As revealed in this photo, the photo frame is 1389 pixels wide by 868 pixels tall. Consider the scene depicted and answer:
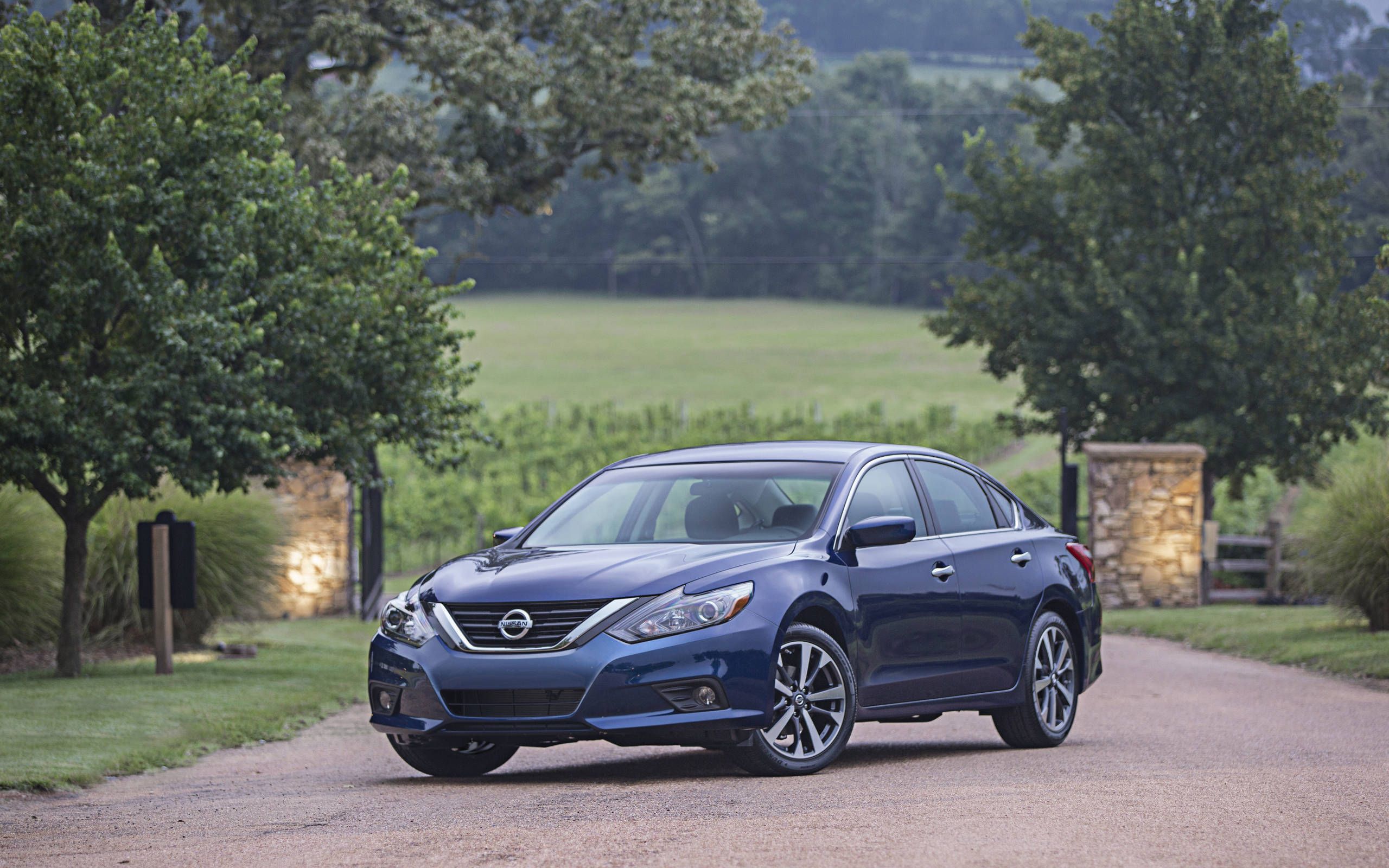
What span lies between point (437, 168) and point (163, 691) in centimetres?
1192

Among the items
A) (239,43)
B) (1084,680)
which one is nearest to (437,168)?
(239,43)

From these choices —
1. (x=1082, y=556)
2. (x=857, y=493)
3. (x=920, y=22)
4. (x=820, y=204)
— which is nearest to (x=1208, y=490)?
(x=1082, y=556)

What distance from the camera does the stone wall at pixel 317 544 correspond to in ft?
83.4

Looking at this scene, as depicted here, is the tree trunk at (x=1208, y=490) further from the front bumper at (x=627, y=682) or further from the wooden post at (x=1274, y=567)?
the front bumper at (x=627, y=682)

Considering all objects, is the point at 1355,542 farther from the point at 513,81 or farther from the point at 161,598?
the point at 513,81

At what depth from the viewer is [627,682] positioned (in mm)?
7801

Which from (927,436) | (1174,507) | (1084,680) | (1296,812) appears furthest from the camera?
(927,436)

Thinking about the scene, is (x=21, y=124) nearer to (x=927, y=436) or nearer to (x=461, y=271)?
(x=927, y=436)

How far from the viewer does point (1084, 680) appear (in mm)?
10633

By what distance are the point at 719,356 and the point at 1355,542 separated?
285 feet

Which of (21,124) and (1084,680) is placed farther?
(21,124)

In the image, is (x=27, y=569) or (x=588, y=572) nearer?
(x=588, y=572)

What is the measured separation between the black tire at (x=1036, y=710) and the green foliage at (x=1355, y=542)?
26.4ft

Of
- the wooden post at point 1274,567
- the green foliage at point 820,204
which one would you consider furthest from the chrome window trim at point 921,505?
the green foliage at point 820,204
